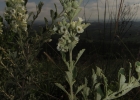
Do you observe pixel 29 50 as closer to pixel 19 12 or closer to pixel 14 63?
pixel 14 63

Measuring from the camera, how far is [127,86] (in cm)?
172

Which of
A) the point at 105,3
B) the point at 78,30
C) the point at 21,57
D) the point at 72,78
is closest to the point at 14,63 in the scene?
the point at 21,57

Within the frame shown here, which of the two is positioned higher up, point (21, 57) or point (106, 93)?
point (21, 57)

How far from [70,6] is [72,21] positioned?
0.11 m

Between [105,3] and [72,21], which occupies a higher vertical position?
[72,21]

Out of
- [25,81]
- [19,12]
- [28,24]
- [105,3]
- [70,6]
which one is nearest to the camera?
[70,6]

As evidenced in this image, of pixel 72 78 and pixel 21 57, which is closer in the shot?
pixel 72 78

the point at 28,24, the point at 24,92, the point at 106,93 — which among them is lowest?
the point at 24,92

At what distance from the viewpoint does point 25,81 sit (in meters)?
2.22

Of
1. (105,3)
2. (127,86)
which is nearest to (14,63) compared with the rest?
(127,86)

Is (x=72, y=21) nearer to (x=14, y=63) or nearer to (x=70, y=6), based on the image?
(x=70, y=6)

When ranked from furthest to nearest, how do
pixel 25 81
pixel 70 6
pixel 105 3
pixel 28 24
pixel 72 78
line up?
pixel 105 3
pixel 25 81
pixel 28 24
pixel 72 78
pixel 70 6

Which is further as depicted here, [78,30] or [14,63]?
[14,63]

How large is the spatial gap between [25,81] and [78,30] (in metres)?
0.88
